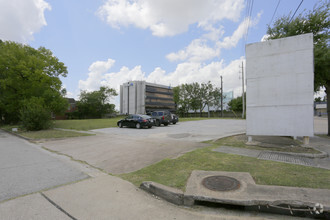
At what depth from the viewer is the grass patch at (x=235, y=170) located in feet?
12.1

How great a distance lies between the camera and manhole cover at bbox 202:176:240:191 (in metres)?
3.43

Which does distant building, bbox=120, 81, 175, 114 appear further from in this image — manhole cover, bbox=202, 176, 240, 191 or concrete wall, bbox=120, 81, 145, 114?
manhole cover, bbox=202, 176, 240, 191

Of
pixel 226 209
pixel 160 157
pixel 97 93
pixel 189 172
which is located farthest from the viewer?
pixel 97 93

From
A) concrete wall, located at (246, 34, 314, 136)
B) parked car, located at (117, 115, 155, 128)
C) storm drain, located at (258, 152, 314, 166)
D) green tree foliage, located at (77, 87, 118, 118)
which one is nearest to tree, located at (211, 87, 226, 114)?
green tree foliage, located at (77, 87, 118, 118)

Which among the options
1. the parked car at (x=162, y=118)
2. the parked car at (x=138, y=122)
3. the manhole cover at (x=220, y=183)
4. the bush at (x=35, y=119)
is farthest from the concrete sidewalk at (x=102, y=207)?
the parked car at (x=162, y=118)

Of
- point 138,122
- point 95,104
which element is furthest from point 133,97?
point 138,122

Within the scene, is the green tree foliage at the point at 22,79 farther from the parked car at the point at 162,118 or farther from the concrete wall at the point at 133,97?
the concrete wall at the point at 133,97

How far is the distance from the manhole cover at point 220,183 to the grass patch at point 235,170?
46 cm

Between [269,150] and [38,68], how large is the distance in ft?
87.1

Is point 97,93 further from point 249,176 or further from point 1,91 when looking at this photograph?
point 249,176

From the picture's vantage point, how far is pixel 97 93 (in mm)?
67125

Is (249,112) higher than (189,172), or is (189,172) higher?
(249,112)

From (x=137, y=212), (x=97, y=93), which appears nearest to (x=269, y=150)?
(x=137, y=212)

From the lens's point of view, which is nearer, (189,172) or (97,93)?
(189,172)
